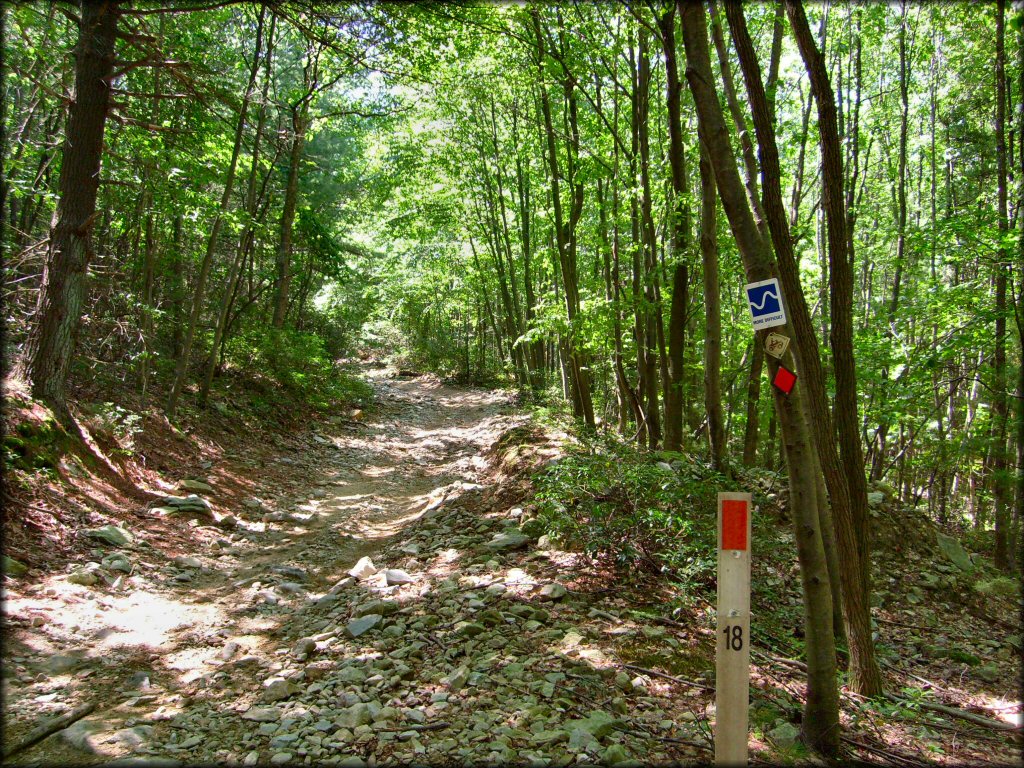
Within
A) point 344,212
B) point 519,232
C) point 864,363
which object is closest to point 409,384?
point 344,212

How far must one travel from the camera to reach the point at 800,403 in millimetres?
3152

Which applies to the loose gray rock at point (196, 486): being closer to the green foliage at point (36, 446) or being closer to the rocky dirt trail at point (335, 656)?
the rocky dirt trail at point (335, 656)

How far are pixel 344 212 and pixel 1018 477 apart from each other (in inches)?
877

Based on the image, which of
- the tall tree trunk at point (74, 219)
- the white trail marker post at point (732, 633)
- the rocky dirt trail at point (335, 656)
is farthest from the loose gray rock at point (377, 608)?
the tall tree trunk at point (74, 219)

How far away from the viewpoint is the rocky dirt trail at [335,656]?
3.15 metres

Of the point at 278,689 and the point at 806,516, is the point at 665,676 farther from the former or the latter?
the point at 278,689

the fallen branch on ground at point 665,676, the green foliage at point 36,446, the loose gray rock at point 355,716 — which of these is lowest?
the loose gray rock at point 355,716

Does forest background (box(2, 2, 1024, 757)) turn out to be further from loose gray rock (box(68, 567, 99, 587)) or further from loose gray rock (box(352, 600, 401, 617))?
loose gray rock (box(352, 600, 401, 617))

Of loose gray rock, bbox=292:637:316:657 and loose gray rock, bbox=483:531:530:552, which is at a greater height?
loose gray rock, bbox=483:531:530:552

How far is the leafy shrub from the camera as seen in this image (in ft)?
17.8

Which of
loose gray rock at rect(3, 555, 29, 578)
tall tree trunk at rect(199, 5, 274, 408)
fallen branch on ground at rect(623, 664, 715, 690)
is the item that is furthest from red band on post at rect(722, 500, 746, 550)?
tall tree trunk at rect(199, 5, 274, 408)

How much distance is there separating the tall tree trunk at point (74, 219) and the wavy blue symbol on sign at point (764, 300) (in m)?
7.47

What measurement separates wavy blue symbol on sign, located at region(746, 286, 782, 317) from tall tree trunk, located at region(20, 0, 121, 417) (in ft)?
24.5

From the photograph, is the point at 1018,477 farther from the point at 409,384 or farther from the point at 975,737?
the point at 409,384
